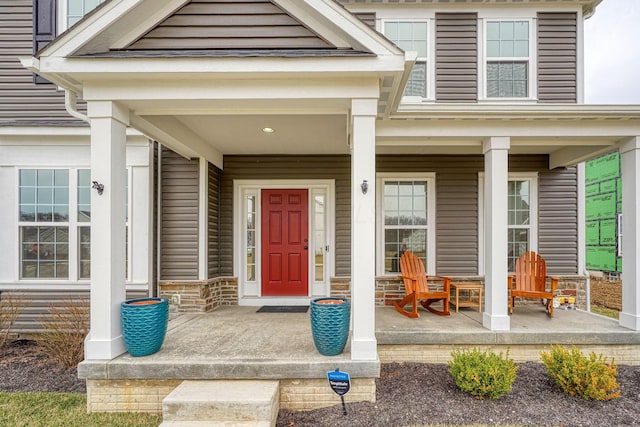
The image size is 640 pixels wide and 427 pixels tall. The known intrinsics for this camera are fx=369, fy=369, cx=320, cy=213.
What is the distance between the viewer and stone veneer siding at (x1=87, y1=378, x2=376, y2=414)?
310 cm

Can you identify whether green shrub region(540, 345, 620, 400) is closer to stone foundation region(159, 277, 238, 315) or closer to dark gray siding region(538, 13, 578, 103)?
dark gray siding region(538, 13, 578, 103)

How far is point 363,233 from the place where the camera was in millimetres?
3123

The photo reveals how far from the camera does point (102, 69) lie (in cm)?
305

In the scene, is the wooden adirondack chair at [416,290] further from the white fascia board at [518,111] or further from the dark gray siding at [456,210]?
the white fascia board at [518,111]

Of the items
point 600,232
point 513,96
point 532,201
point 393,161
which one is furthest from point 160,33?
point 600,232

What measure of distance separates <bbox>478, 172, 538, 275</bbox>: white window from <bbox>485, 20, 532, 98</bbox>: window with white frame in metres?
1.33

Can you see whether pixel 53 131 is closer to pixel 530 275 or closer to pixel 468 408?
pixel 468 408

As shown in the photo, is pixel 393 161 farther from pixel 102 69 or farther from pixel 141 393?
pixel 141 393

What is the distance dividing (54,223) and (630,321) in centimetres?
720

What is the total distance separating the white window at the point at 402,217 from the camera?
228 inches

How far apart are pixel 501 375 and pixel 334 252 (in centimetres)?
311

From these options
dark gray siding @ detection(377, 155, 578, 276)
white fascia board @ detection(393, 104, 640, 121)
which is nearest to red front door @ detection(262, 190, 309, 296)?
dark gray siding @ detection(377, 155, 578, 276)

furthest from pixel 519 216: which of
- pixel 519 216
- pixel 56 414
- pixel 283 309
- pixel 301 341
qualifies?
pixel 56 414

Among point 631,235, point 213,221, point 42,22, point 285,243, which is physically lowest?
point 285,243
